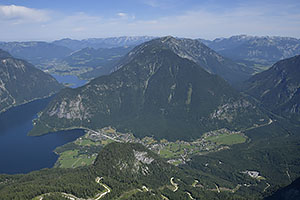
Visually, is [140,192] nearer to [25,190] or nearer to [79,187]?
[79,187]

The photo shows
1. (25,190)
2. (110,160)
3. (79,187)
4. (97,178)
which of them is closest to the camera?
(25,190)

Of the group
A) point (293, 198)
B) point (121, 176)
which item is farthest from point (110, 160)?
point (293, 198)

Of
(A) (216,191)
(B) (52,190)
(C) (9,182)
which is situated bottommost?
(A) (216,191)

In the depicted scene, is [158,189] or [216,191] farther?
[216,191]

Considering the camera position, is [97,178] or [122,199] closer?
[122,199]

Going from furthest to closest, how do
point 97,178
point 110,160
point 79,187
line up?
point 110,160
point 97,178
point 79,187

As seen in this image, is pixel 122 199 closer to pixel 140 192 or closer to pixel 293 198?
pixel 140 192

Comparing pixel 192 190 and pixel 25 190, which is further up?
pixel 25 190

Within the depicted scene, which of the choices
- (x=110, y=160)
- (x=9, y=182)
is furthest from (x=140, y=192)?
(x=9, y=182)

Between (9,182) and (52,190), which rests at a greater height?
(52,190)
